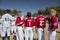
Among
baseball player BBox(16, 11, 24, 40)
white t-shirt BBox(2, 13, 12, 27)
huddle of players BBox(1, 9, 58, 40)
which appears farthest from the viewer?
A: white t-shirt BBox(2, 13, 12, 27)

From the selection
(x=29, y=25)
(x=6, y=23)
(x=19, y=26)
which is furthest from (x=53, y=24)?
(x=6, y=23)

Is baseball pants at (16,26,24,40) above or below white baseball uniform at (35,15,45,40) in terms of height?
below

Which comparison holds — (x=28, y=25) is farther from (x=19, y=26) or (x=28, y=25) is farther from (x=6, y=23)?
(x=6, y=23)

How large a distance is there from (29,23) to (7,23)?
4.27 ft

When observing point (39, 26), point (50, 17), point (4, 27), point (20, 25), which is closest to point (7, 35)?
point (4, 27)

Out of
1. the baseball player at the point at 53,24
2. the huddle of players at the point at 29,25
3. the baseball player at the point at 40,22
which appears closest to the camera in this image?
the baseball player at the point at 53,24

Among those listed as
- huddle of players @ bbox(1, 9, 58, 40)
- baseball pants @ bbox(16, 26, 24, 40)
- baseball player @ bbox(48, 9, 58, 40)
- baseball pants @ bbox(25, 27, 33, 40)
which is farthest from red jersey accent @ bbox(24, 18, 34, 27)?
baseball player @ bbox(48, 9, 58, 40)

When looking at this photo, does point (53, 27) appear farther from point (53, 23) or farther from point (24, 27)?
point (24, 27)

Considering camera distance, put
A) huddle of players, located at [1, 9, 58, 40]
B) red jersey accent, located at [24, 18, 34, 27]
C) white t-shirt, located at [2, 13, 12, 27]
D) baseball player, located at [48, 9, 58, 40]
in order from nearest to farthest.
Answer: baseball player, located at [48, 9, 58, 40] < huddle of players, located at [1, 9, 58, 40] < red jersey accent, located at [24, 18, 34, 27] < white t-shirt, located at [2, 13, 12, 27]

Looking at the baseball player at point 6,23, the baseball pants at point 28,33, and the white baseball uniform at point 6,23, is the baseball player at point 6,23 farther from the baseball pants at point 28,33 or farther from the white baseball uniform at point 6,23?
the baseball pants at point 28,33

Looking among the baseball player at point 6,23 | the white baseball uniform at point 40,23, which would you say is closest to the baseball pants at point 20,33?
the baseball player at point 6,23

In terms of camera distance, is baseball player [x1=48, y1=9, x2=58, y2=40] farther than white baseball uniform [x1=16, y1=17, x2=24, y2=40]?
No

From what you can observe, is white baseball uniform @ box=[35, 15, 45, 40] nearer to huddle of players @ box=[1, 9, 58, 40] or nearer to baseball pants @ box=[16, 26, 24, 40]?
huddle of players @ box=[1, 9, 58, 40]

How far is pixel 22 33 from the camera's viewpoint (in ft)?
33.8
